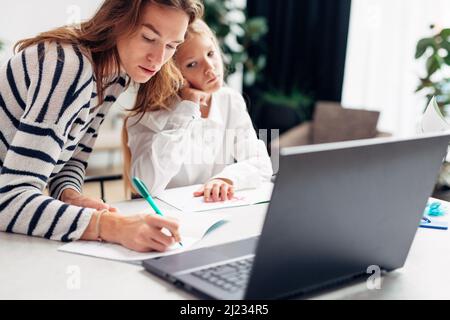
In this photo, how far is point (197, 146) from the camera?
1.79 m

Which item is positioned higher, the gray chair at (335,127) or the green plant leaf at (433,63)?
the green plant leaf at (433,63)

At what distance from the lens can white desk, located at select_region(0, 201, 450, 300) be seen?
2.69 feet

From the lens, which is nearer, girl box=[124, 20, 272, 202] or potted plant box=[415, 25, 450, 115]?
girl box=[124, 20, 272, 202]

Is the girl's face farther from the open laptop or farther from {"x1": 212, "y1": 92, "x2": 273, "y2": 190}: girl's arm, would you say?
the open laptop

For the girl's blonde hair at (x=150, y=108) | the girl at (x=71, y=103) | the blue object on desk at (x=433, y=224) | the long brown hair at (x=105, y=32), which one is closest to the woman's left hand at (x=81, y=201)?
the girl at (x=71, y=103)

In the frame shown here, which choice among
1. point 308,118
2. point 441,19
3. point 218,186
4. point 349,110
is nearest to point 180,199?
point 218,186

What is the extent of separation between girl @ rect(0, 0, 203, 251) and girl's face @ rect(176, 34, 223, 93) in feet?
1.04

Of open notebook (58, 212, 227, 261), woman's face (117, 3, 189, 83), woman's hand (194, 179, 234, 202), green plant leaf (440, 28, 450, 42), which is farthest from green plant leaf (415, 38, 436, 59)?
open notebook (58, 212, 227, 261)

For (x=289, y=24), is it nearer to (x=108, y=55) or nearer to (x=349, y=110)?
(x=349, y=110)

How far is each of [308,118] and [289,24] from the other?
74 cm

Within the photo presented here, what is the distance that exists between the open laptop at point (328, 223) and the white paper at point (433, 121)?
0.49m

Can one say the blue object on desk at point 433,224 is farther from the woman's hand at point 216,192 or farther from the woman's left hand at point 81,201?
the woman's left hand at point 81,201

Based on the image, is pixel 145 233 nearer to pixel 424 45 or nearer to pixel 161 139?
pixel 161 139

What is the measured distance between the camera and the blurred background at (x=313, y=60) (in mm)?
3303
